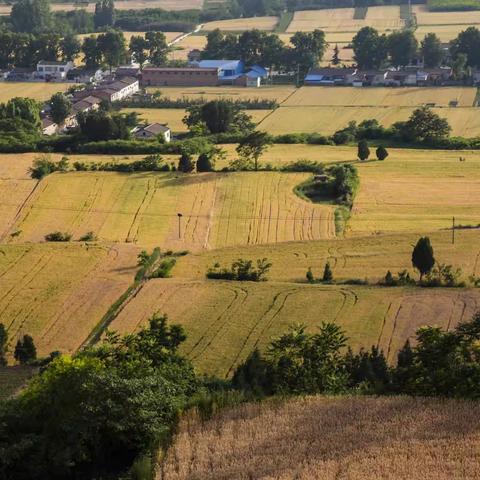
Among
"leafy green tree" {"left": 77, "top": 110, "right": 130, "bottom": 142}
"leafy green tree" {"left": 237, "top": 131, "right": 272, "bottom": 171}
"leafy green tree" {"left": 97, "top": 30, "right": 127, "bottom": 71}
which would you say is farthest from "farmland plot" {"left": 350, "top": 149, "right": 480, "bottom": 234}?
"leafy green tree" {"left": 97, "top": 30, "right": 127, "bottom": 71}

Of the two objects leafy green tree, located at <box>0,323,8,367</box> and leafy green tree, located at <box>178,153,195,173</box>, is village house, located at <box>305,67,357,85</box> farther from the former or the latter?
leafy green tree, located at <box>0,323,8,367</box>

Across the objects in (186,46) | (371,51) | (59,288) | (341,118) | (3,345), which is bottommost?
(186,46)

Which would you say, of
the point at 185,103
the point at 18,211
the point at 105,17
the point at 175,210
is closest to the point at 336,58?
the point at 185,103

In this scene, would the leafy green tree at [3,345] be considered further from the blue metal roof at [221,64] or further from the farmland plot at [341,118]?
the blue metal roof at [221,64]

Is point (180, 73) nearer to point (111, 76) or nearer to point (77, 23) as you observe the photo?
point (111, 76)

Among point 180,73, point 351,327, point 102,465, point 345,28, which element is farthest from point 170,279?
point 345,28

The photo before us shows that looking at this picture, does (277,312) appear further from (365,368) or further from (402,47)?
(402,47)

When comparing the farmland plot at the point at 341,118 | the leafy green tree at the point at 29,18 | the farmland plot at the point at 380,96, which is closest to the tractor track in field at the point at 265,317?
the farmland plot at the point at 341,118
